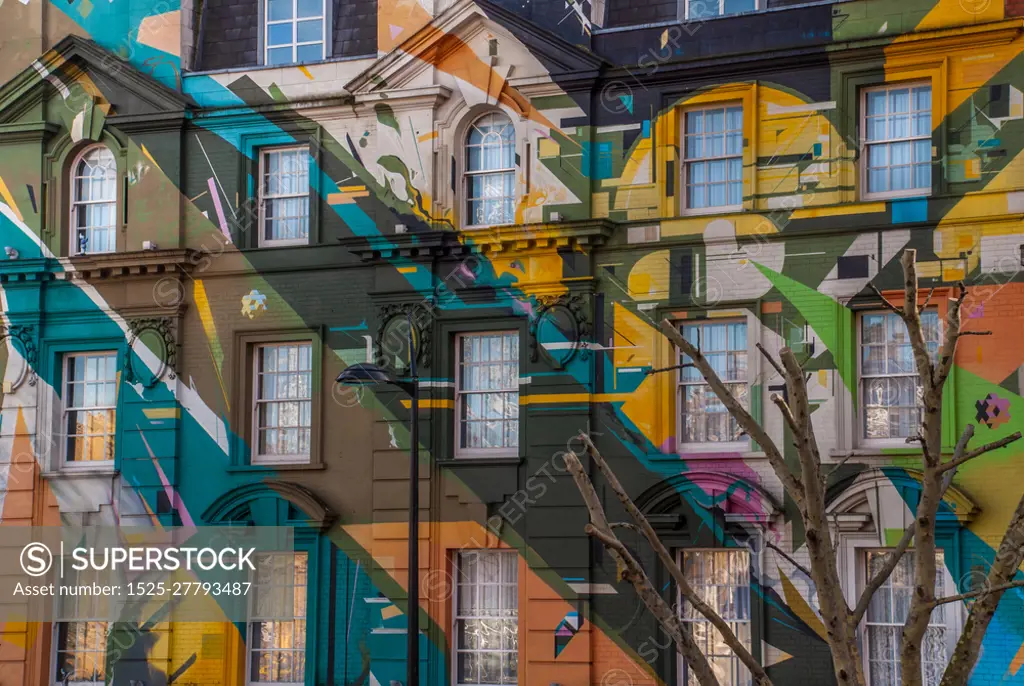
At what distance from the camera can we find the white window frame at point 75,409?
90.5ft

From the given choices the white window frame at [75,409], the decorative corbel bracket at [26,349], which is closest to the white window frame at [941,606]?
the white window frame at [75,409]

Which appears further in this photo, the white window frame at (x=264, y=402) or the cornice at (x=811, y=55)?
the white window frame at (x=264, y=402)

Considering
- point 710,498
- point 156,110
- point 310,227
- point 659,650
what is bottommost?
point 659,650

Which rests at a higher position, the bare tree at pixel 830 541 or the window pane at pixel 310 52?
the window pane at pixel 310 52

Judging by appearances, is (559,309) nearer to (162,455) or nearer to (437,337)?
(437,337)

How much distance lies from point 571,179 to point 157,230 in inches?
292

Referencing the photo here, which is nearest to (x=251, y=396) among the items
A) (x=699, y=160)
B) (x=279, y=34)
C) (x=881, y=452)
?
(x=279, y=34)

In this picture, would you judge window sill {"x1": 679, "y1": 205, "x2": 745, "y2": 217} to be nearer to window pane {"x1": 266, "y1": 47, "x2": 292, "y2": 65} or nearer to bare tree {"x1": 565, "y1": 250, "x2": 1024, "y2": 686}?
window pane {"x1": 266, "y1": 47, "x2": 292, "y2": 65}

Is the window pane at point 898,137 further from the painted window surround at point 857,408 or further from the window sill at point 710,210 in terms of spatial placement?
the window sill at point 710,210

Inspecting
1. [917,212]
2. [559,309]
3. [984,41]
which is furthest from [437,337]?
[984,41]

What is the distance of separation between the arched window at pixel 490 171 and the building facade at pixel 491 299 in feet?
0.22

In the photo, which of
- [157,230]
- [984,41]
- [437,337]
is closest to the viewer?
[984,41]

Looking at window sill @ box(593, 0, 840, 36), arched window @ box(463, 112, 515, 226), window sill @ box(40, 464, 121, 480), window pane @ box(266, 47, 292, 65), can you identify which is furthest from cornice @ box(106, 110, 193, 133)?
window sill @ box(593, 0, 840, 36)

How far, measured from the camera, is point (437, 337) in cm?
2559
